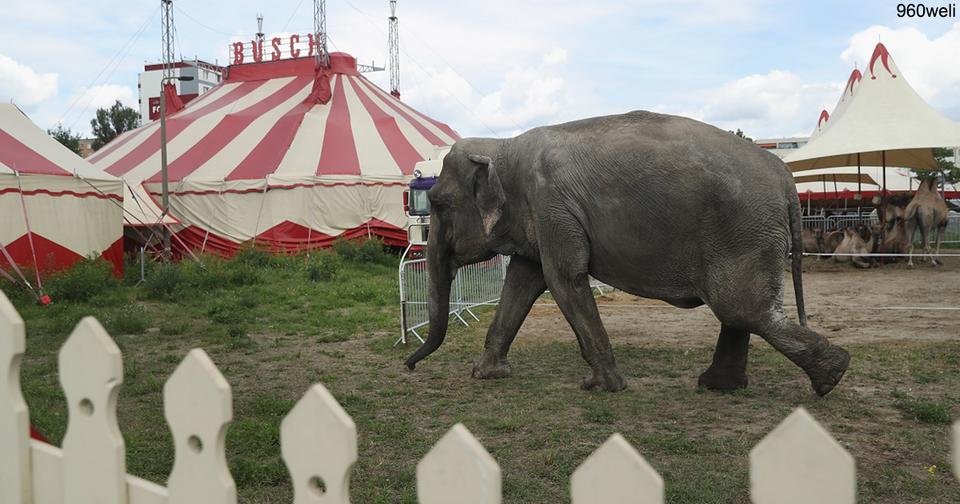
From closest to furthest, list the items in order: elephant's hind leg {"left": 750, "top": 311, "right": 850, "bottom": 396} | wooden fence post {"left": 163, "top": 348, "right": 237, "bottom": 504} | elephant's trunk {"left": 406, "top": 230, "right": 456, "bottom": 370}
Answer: wooden fence post {"left": 163, "top": 348, "right": 237, "bottom": 504}
elephant's hind leg {"left": 750, "top": 311, "right": 850, "bottom": 396}
elephant's trunk {"left": 406, "top": 230, "right": 456, "bottom": 370}

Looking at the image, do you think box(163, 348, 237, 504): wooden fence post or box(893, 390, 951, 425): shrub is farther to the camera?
box(893, 390, 951, 425): shrub

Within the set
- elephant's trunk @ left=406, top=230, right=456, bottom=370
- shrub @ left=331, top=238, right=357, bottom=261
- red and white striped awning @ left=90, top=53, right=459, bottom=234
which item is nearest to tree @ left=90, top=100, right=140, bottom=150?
red and white striped awning @ left=90, top=53, right=459, bottom=234

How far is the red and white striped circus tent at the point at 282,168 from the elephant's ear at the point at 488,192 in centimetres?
1207

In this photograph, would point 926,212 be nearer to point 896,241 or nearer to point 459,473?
point 896,241

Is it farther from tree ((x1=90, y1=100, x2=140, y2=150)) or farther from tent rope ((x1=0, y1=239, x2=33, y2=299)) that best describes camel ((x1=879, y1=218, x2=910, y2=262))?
tree ((x1=90, y1=100, x2=140, y2=150))

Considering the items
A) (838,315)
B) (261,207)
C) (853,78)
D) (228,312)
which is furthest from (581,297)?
(853,78)

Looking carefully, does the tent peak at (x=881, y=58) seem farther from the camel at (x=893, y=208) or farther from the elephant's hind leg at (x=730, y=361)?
the elephant's hind leg at (x=730, y=361)

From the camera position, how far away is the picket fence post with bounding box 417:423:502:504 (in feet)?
4.80

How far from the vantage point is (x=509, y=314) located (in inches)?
279

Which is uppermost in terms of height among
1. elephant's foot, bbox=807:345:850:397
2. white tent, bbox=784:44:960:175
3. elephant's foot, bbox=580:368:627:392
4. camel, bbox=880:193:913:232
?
white tent, bbox=784:44:960:175

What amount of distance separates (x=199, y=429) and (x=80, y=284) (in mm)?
11188

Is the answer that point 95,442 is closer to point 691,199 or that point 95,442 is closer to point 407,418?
point 407,418

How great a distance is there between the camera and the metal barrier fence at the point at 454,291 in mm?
8867

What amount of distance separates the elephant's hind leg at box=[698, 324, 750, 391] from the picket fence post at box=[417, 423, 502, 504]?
4.96m
